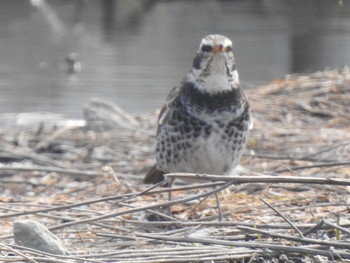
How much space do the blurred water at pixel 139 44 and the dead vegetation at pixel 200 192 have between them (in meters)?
1.58

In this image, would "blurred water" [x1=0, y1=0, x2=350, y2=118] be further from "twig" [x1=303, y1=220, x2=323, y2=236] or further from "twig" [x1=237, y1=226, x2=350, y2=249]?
"twig" [x1=237, y1=226, x2=350, y2=249]

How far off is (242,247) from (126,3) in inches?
600

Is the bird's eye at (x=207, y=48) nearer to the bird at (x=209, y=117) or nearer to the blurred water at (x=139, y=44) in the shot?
the bird at (x=209, y=117)

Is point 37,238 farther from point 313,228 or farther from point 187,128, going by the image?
point 187,128

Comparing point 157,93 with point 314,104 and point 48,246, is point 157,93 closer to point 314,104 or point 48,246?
point 314,104

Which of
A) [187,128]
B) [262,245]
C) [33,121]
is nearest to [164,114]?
[187,128]

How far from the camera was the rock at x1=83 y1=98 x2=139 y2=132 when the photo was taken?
7.96 metres

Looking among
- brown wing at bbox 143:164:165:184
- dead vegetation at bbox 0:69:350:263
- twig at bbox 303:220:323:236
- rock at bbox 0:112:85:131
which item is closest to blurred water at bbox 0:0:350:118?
rock at bbox 0:112:85:131

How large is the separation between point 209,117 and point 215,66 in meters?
0.28

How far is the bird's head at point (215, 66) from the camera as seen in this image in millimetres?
5035

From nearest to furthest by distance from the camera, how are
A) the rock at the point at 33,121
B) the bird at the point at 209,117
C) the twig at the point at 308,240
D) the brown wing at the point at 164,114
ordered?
the twig at the point at 308,240
the bird at the point at 209,117
the brown wing at the point at 164,114
the rock at the point at 33,121

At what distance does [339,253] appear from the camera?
3.48m

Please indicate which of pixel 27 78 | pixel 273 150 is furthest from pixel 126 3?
pixel 273 150

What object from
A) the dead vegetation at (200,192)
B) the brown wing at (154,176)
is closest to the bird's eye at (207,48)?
the dead vegetation at (200,192)
